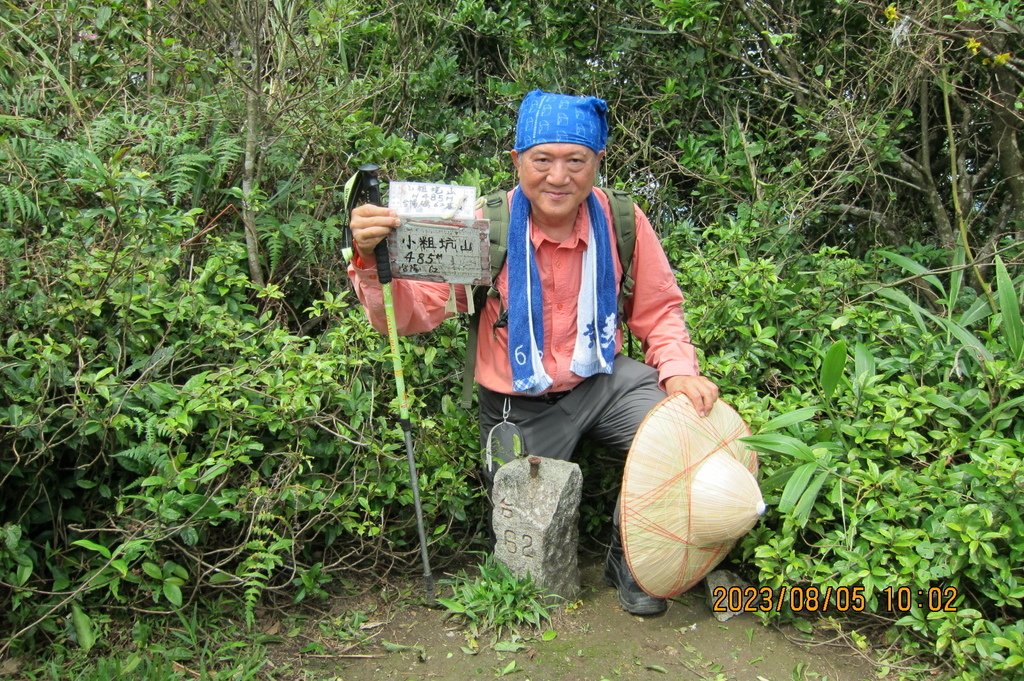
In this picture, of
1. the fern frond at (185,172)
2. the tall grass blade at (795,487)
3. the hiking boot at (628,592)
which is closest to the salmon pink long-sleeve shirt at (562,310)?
the tall grass blade at (795,487)

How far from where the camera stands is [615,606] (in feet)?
10.6

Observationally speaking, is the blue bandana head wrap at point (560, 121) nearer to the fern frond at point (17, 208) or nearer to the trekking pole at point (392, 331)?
the trekking pole at point (392, 331)

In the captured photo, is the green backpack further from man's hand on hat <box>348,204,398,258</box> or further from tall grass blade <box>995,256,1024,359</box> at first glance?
tall grass blade <box>995,256,1024,359</box>

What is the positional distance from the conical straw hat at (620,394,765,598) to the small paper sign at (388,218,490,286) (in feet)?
2.70

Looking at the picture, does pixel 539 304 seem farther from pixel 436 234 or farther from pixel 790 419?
pixel 790 419

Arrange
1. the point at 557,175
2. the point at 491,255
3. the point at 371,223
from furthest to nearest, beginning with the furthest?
the point at 491,255
the point at 557,175
the point at 371,223

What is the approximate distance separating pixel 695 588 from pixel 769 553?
474 millimetres

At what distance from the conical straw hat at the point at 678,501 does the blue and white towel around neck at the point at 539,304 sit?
355 mm

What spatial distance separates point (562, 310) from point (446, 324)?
2.45ft

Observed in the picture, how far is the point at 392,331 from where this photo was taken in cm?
297

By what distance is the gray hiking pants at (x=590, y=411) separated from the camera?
10.5ft

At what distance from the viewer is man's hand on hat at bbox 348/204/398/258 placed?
274 cm

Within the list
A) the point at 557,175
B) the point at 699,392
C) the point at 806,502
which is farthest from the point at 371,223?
the point at 806,502

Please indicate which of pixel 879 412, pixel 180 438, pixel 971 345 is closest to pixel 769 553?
pixel 879 412
